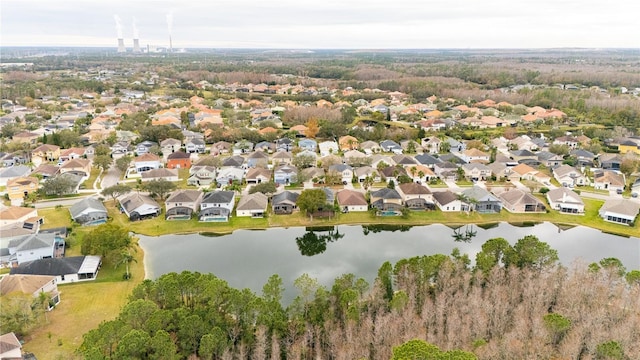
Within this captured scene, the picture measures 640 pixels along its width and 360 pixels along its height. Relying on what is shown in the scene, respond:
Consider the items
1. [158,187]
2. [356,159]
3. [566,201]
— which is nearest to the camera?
[566,201]

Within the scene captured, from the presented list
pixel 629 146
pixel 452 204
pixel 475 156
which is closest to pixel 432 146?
pixel 475 156

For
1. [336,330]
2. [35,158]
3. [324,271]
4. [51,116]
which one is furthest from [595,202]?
[51,116]

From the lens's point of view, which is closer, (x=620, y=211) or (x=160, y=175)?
(x=620, y=211)

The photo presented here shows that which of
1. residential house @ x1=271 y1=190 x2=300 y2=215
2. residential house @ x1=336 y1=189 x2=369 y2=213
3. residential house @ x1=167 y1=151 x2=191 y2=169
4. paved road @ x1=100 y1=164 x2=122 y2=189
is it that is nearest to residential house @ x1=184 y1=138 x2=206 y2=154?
residential house @ x1=167 y1=151 x2=191 y2=169

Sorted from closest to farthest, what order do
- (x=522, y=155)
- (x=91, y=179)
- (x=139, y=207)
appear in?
(x=139, y=207) → (x=91, y=179) → (x=522, y=155)

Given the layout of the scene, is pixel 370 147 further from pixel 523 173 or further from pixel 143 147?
pixel 143 147

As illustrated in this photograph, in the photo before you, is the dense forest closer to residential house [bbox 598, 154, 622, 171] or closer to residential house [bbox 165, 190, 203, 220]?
residential house [bbox 165, 190, 203, 220]
